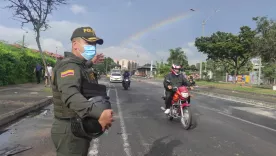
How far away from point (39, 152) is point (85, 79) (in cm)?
340

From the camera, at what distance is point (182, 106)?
325 inches

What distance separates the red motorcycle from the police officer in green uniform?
545cm

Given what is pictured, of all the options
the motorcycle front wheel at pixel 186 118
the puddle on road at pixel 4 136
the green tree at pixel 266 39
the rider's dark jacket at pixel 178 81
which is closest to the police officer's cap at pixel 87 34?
the puddle on road at pixel 4 136

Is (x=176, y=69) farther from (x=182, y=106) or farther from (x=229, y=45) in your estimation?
(x=229, y=45)

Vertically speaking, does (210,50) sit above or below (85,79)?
above

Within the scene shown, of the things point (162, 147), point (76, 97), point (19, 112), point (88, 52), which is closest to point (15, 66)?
point (19, 112)

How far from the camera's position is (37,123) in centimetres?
823

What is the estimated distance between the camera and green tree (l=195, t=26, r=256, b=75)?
38.9 m

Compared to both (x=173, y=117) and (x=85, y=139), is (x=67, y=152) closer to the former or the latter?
(x=85, y=139)

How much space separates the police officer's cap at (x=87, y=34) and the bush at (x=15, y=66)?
1571cm

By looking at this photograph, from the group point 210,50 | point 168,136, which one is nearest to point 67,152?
point 168,136

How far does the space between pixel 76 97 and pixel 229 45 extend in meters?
39.5

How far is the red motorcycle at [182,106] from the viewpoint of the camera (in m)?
7.90

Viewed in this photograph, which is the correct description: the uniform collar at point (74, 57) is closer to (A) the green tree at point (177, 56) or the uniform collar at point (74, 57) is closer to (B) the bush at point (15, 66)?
(B) the bush at point (15, 66)
